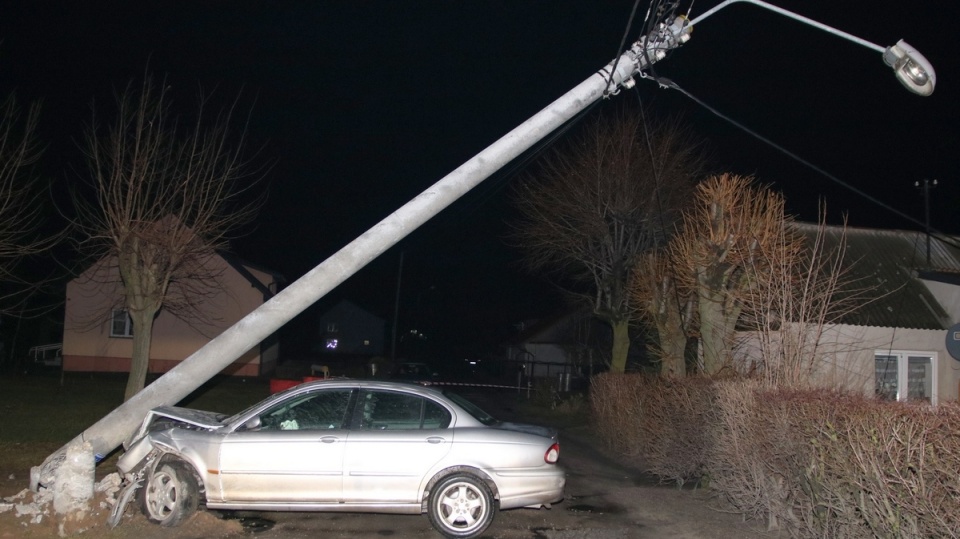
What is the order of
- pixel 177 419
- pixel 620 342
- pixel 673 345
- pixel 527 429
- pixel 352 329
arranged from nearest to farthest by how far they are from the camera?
pixel 177 419, pixel 527 429, pixel 673 345, pixel 620 342, pixel 352 329

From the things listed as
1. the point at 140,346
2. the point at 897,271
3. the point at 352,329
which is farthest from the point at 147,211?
the point at 352,329

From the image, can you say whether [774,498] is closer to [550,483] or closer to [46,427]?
[550,483]

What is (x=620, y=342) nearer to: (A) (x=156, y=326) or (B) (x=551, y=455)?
(B) (x=551, y=455)

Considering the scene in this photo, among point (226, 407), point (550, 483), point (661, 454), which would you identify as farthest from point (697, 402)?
point (226, 407)

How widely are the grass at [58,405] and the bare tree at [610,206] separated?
980 cm

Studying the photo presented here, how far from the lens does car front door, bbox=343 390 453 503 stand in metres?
7.82

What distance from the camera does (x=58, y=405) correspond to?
17.6 metres

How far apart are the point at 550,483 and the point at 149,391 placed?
4.68 meters

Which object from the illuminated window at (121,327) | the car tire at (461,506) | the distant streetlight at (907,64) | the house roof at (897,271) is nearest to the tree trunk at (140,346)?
the car tire at (461,506)

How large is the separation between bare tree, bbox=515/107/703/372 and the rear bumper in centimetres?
1242

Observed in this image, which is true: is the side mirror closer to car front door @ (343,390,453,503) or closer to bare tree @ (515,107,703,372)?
car front door @ (343,390,453,503)

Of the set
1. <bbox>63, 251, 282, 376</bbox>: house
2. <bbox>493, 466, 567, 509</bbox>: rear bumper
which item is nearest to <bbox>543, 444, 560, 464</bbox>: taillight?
<bbox>493, 466, 567, 509</bbox>: rear bumper

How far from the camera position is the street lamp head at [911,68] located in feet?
25.6

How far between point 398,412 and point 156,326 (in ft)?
91.7
